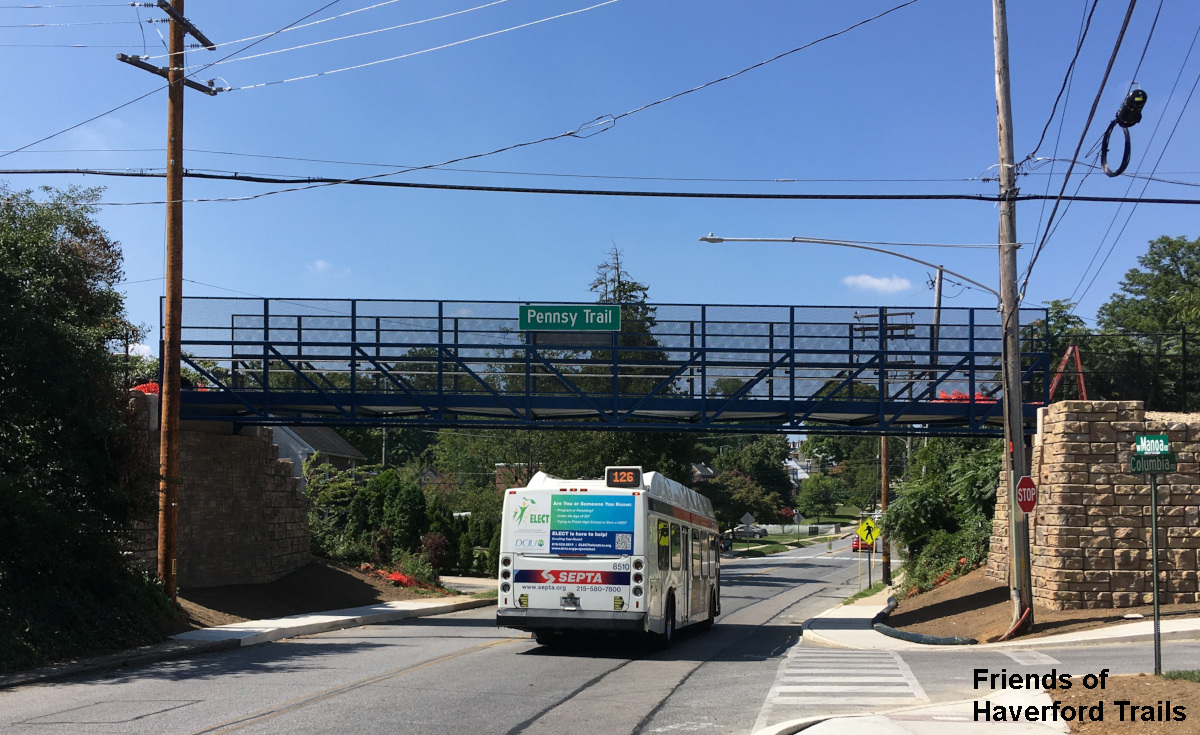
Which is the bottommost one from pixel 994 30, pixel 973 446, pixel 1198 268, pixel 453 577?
pixel 453 577

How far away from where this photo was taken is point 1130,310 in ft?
242

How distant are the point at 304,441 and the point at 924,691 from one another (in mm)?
53543

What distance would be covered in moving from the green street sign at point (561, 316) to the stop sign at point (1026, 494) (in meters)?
9.27

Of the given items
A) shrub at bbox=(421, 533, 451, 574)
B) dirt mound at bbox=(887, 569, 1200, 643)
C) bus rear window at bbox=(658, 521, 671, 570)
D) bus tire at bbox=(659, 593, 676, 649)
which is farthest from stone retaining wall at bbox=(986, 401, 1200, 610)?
shrub at bbox=(421, 533, 451, 574)

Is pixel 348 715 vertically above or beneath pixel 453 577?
above

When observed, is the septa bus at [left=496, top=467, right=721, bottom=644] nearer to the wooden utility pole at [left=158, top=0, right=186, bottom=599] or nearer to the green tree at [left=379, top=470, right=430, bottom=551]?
the wooden utility pole at [left=158, top=0, right=186, bottom=599]

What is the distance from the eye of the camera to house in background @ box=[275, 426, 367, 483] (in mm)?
57438

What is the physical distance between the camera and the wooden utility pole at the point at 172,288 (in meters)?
17.7

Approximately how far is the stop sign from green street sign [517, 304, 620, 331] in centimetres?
927

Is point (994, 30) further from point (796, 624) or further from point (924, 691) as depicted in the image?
point (796, 624)

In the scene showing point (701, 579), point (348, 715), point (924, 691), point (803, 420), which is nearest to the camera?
point (348, 715)

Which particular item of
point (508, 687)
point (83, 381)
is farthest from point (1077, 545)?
point (83, 381)

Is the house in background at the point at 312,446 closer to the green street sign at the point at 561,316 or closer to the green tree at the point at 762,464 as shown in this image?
the green street sign at the point at 561,316

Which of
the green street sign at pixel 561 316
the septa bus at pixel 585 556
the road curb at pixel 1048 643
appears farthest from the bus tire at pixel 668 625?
the green street sign at pixel 561 316
